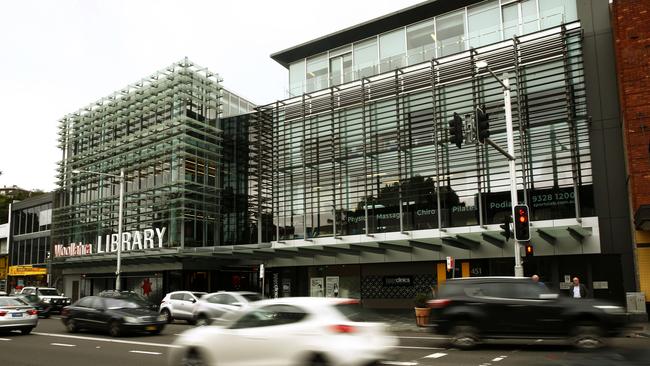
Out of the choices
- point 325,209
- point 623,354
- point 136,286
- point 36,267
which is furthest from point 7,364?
point 36,267

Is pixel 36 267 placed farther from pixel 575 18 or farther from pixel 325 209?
pixel 575 18

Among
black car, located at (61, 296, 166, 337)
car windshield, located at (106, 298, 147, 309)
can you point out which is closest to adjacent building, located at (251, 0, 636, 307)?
car windshield, located at (106, 298, 147, 309)

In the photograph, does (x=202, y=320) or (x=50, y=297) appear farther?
(x=50, y=297)

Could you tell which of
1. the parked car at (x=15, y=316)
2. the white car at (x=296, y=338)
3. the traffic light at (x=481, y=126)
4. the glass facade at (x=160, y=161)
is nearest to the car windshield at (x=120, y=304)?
the parked car at (x=15, y=316)

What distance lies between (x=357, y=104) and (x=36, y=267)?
129 ft

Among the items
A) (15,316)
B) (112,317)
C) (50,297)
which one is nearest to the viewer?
(112,317)

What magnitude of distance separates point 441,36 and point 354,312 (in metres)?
Result: 24.0

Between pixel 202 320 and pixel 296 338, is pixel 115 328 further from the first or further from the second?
pixel 296 338

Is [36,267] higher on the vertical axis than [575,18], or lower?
lower

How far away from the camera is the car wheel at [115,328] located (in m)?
18.6

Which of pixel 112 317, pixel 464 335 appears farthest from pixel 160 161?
pixel 464 335

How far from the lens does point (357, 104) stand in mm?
30891

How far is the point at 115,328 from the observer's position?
61.3 feet

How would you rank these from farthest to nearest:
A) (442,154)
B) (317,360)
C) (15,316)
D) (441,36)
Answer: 1. (441,36)
2. (442,154)
3. (15,316)
4. (317,360)
